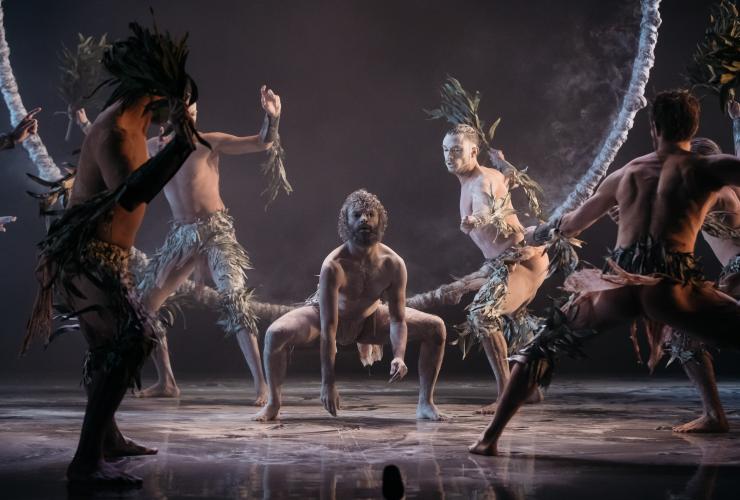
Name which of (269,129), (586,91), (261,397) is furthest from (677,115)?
(586,91)

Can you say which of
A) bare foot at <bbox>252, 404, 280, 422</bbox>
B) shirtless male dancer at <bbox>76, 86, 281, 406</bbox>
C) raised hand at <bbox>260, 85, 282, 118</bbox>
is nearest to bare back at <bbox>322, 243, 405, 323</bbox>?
bare foot at <bbox>252, 404, 280, 422</bbox>

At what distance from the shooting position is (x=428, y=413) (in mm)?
4949

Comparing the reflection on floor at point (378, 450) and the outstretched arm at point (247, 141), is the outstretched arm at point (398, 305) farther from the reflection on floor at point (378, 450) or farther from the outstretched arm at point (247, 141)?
the outstretched arm at point (247, 141)

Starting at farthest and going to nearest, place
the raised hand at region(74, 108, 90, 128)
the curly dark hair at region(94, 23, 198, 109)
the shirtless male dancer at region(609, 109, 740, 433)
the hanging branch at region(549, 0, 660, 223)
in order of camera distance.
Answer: the hanging branch at region(549, 0, 660, 223) < the raised hand at region(74, 108, 90, 128) < the shirtless male dancer at region(609, 109, 740, 433) < the curly dark hair at region(94, 23, 198, 109)

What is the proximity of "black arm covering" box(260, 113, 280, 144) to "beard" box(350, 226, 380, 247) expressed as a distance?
4.53ft

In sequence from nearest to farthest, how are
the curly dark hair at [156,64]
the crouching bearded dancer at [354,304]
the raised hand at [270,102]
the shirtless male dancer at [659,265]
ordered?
the curly dark hair at [156,64], the shirtless male dancer at [659,265], the crouching bearded dancer at [354,304], the raised hand at [270,102]

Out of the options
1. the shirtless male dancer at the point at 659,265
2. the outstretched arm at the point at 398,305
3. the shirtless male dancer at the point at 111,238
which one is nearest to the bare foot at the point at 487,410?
the outstretched arm at the point at 398,305

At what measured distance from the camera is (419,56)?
791 centimetres

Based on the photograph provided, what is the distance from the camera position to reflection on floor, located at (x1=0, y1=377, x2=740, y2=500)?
2.90 m

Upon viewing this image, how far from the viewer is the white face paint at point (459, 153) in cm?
600

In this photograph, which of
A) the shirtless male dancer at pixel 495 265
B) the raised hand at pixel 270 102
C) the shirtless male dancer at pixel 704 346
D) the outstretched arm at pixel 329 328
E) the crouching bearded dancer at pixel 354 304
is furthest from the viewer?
the raised hand at pixel 270 102

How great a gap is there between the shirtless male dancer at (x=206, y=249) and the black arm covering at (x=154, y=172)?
9.59 ft

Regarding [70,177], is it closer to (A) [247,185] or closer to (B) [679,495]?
(B) [679,495]

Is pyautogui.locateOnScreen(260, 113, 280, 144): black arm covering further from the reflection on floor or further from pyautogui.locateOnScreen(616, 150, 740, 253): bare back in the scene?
pyautogui.locateOnScreen(616, 150, 740, 253): bare back
